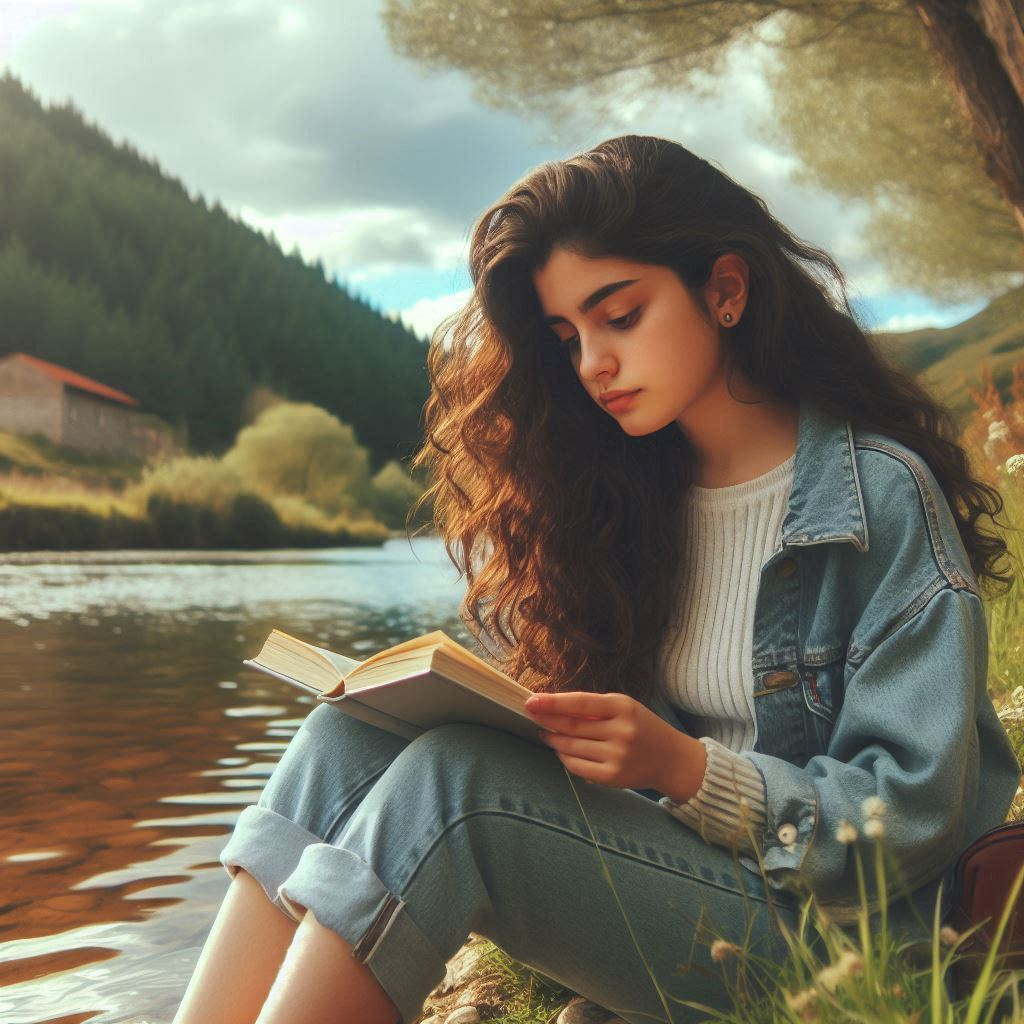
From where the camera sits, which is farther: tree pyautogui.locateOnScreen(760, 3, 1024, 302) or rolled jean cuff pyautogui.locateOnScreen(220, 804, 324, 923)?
tree pyautogui.locateOnScreen(760, 3, 1024, 302)

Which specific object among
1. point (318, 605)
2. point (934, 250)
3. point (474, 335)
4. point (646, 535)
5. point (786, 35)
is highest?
point (786, 35)

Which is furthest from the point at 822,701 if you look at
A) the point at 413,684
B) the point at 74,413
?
the point at 74,413

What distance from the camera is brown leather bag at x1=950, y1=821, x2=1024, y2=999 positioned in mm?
1032

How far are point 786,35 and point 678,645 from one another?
652cm

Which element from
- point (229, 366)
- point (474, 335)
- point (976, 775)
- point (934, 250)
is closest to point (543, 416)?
point (474, 335)

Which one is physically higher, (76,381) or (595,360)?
(76,381)

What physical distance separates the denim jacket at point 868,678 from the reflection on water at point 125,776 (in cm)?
62

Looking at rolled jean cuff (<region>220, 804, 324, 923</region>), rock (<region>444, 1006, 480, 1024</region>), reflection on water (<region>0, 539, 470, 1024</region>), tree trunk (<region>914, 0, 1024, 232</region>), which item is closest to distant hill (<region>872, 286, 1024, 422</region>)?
tree trunk (<region>914, 0, 1024, 232</region>)

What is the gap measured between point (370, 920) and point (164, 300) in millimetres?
37051

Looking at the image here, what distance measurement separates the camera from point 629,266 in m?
1.47

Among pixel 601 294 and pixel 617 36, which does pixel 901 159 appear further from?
pixel 601 294

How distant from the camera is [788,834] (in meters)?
1.12

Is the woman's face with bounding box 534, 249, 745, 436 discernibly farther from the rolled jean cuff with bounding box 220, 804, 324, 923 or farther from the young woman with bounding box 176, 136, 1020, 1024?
the rolled jean cuff with bounding box 220, 804, 324, 923

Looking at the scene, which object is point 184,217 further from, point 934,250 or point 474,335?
point 474,335
